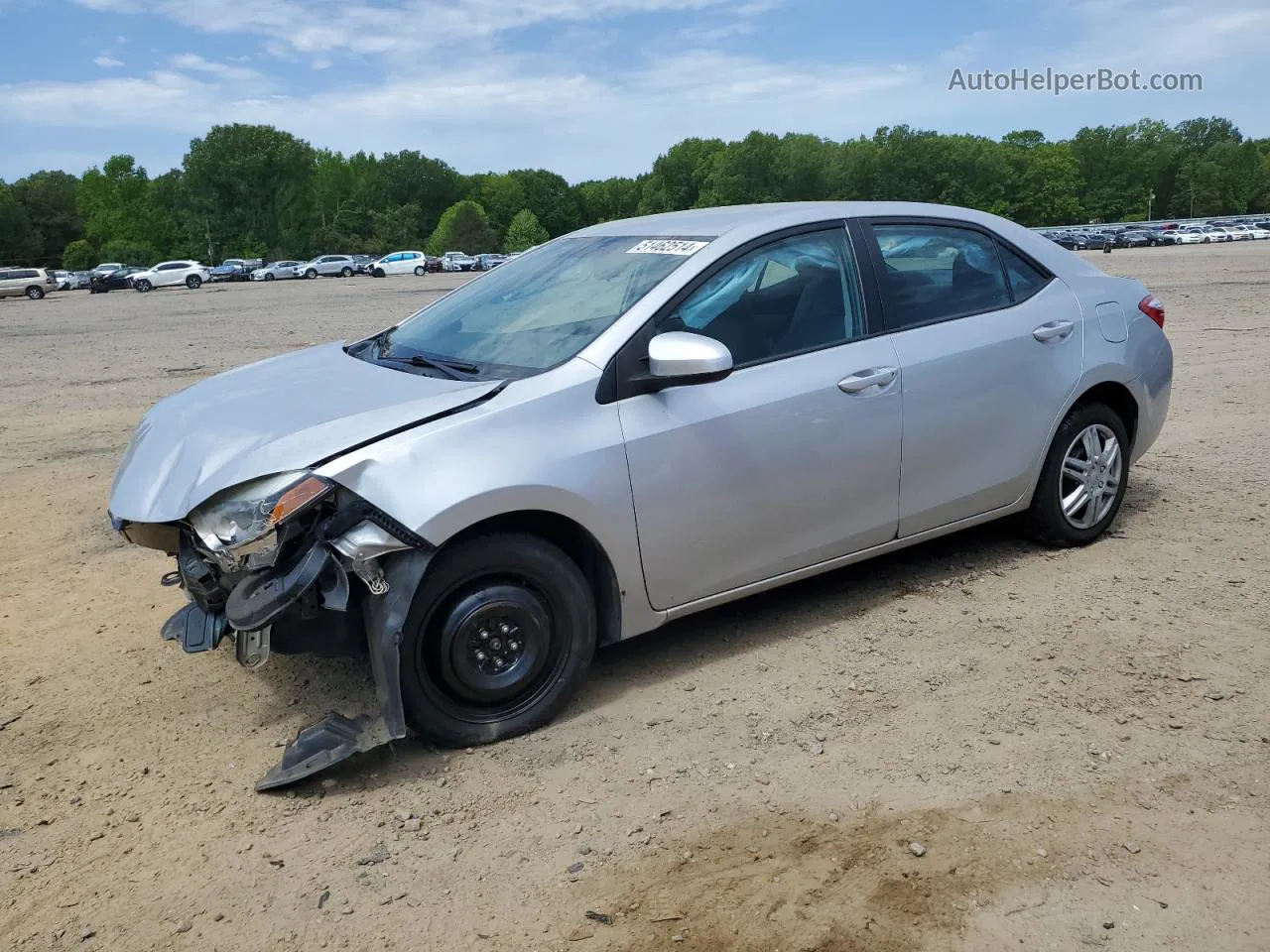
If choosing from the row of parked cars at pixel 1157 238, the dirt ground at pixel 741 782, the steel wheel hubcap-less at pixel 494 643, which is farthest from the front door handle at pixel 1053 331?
the row of parked cars at pixel 1157 238

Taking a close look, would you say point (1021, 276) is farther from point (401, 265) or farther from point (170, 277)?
point (401, 265)

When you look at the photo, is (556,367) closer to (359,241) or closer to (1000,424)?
(1000,424)

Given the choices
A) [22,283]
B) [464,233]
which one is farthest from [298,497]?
[464,233]

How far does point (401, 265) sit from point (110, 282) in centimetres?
2073

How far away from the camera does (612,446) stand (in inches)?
155

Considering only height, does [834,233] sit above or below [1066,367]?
above

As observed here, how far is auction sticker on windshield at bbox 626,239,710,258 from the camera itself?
4.46 meters

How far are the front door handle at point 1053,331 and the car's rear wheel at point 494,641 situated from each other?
2.60 m

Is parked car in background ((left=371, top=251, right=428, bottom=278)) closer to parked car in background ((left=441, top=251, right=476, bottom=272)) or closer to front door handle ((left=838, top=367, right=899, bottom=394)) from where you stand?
parked car in background ((left=441, top=251, right=476, bottom=272))

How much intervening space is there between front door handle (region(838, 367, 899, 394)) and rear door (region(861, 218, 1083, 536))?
0.31 ft

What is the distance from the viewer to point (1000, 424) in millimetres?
5047

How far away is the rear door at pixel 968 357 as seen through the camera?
15.7 ft

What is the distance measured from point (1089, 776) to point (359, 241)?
4795 inches

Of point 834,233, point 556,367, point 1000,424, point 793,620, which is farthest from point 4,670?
point 1000,424
